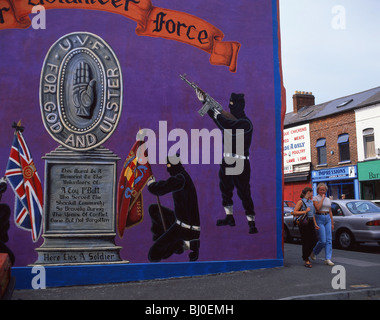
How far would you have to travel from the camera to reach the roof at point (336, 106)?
22475mm

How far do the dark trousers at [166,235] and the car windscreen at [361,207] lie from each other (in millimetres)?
6440

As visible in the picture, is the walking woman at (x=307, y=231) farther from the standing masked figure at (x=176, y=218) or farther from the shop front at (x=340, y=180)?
the shop front at (x=340, y=180)

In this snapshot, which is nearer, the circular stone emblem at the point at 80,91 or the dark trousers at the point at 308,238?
the circular stone emblem at the point at 80,91

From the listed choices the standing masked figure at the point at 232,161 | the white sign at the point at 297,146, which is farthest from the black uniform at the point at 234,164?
the white sign at the point at 297,146

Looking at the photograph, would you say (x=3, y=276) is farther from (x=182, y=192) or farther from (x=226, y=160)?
(x=226, y=160)

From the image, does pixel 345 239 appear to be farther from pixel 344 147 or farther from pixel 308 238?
pixel 344 147

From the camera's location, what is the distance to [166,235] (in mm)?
7602

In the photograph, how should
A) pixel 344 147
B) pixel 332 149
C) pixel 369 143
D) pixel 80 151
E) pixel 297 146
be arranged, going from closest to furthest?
1. pixel 80 151
2. pixel 369 143
3. pixel 344 147
4. pixel 332 149
5. pixel 297 146

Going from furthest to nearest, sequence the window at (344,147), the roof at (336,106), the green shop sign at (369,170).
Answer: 1. the window at (344,147)
2. the roof at (336,106)
3. the green shop sign at (369,170)

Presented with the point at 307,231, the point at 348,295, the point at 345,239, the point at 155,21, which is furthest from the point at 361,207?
the point at 155,21

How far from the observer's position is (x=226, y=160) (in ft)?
26.4

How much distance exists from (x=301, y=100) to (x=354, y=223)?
1933 centimetres

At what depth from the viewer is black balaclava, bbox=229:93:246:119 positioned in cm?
823
